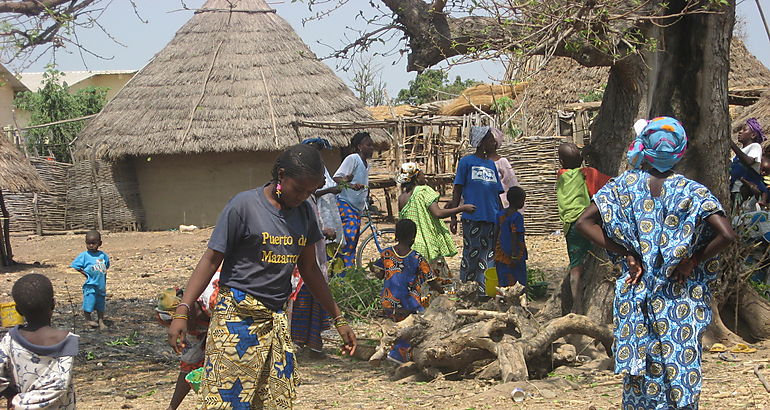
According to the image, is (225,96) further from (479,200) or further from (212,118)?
(479,200)

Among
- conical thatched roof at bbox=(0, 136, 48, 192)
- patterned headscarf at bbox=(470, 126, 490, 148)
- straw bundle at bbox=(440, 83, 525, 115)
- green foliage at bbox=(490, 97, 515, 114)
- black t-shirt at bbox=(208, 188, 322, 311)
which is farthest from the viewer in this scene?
straw bundle at bbox=(440, 83, 525, 115)

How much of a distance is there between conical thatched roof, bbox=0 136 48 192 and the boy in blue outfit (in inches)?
242

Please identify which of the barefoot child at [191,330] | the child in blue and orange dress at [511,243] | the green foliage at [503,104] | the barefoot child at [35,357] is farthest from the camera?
the green foliage at [503,104]

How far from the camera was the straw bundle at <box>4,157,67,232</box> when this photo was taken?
18219 millimetres

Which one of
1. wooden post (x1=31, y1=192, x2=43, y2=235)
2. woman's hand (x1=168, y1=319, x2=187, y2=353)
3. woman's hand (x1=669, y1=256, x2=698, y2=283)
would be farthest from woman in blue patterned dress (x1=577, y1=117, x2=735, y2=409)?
wooden post (x1=31, y1=192, x2=43, y2=235)

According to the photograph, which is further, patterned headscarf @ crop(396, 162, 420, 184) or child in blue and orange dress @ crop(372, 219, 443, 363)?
patterned headscarf @ crop(396, 162, 420, 184)

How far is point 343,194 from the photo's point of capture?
28.7 ft

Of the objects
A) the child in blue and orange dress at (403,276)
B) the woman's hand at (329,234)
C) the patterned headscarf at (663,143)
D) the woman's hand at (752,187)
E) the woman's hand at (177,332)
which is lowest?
the child in blue and orange dress at (403,276)

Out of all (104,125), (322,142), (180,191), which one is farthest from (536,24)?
(104,125)

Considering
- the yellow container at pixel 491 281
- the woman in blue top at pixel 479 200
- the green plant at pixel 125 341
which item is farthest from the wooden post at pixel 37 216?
the yellow container at pixel 491 281

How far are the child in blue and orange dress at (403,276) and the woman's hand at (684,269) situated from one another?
316 centimetres

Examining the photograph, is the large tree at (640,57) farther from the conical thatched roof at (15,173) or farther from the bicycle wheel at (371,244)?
the conical thatched roof at (15,173)

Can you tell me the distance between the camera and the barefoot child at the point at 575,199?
6758 mm

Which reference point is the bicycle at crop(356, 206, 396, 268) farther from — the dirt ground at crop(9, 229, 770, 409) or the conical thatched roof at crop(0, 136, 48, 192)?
the conical thatched roof at crop(0, 136, 48, 192)
